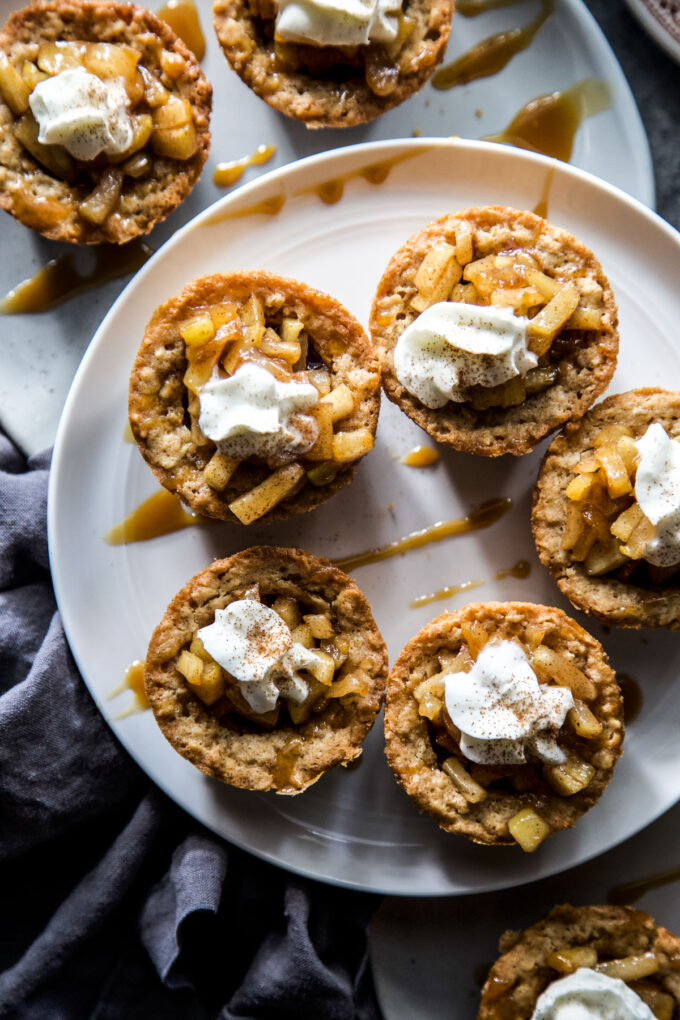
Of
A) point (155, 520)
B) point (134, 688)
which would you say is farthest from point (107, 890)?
point (155, 520)

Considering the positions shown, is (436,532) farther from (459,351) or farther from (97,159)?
(97,159)

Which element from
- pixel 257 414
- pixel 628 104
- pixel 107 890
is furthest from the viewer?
pixel 628 104

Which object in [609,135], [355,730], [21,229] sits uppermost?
[21,229]

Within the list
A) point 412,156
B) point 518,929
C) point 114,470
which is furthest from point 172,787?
point 412,156

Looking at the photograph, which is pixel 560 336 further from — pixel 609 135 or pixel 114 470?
pixel 114 470

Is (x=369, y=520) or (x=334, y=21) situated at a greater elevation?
(x=334, y=21)

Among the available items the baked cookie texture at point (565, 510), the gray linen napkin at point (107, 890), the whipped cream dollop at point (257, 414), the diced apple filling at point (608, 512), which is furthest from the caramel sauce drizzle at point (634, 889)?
the whipped cream dollop at point (257, 414)
